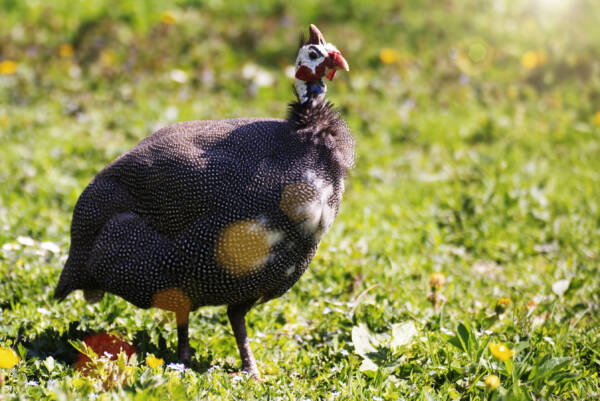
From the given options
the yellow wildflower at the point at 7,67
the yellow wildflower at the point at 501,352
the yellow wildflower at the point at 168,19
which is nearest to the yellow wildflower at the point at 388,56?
the yellow wildflower at the point at 168,19

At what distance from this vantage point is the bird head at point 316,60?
2631 mm

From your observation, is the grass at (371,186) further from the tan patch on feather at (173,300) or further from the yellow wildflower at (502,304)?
the tan patch on feather at (173,300)

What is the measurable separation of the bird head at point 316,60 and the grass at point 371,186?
1.18m

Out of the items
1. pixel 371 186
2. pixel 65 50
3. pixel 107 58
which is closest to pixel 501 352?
pixel 371 186

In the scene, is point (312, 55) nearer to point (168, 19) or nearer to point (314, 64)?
point (314, 64)

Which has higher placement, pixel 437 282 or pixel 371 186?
pixel 437 282

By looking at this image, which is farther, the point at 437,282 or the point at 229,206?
the point at 437,282

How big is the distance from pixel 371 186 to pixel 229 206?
9.85ft

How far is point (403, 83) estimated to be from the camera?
282 inches

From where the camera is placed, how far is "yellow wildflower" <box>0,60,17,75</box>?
21.7 ft

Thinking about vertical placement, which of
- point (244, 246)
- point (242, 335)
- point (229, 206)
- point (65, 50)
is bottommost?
point (242, 335)

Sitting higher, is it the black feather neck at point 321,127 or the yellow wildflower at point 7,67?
the black feather neck at point 321,127

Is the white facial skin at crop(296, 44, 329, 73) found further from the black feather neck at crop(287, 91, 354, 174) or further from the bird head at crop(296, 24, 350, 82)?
the black feather neck at crop(287, 91, 354, 174)

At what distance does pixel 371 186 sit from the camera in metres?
5.41
